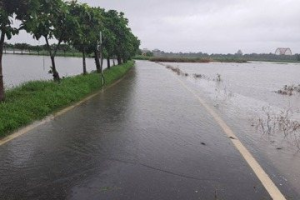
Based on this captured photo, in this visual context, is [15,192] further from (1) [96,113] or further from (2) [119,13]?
(2) [119,13]

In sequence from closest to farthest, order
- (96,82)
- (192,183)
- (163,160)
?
(192,183)
(163,160)
(96,82)

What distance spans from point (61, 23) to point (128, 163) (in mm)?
13243

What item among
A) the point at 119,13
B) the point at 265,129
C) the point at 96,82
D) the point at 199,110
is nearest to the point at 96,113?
the point at 199,110

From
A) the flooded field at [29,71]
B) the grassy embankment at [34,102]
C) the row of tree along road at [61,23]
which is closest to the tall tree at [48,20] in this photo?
the row of tree along road at [61,23]

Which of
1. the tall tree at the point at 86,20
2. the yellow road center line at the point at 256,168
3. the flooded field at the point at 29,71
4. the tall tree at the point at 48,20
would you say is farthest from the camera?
the flooded field at the point at 29,71

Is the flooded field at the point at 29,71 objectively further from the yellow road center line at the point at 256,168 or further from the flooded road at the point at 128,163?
the yellow road center line at the point at 256,168

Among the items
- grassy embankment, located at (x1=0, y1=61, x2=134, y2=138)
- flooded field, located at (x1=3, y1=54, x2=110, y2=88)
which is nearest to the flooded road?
grassy embankment, located at (x1=0, y1=61, x2=134, y2=138)

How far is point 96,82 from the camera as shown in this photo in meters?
18.8

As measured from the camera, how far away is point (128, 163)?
548cm

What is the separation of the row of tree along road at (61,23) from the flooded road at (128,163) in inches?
118

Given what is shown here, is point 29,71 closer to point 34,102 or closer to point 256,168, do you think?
point 34,102

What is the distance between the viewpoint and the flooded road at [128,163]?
14.3 ft

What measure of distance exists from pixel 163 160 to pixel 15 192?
2.27 m

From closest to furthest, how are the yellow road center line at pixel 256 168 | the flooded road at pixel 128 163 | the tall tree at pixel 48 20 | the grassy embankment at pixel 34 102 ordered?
the flooded road at pixel 128 163 < the yellow road center line at pixel 256 168 < the grassy embankment at pixel 34 102 < the tall tree at pixel 48 20
